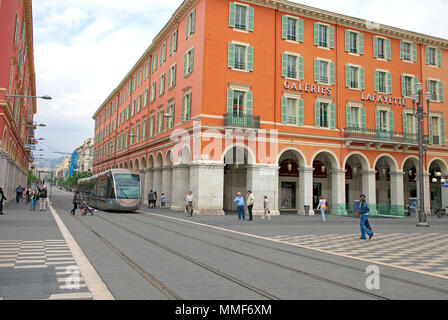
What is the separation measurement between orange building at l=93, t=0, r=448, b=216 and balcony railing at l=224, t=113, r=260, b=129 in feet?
0.30

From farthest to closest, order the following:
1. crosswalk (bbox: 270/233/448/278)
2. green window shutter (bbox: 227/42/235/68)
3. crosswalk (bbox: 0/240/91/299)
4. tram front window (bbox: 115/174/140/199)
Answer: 1. green window shutter (bbox: 227/42/235/68)
2. tram front window (bbox: 115/174/140/199)
3. crosswalk (bbox: 270/233/448/278)
4. crosswalk (bbox: 0/240/91/299)

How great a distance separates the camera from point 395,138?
32.9m

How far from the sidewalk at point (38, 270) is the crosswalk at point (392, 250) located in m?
7.09

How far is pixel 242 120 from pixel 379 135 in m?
12.9

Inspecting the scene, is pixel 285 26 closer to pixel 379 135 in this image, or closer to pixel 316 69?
pixel 316 69

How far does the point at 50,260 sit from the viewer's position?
27.4 feet

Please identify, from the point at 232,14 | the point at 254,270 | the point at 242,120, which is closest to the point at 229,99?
the point at 242,120

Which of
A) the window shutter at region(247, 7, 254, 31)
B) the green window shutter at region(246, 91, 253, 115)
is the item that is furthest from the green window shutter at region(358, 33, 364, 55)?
the green window shutter at region(246, 91, 253, 115)

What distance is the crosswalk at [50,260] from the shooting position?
5.88 metres

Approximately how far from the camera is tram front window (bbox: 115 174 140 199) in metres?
27.1

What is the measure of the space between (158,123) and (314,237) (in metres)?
25.5

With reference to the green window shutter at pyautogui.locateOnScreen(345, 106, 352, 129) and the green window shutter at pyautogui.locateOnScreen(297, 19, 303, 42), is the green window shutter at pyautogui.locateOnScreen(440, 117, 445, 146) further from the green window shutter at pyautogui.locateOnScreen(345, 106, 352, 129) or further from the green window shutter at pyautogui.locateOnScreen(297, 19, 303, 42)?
the green window shutter at pyautogui.locateOnScreen(297, 19, 303, 42)

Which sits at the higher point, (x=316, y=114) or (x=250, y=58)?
(x=250, y=58)
